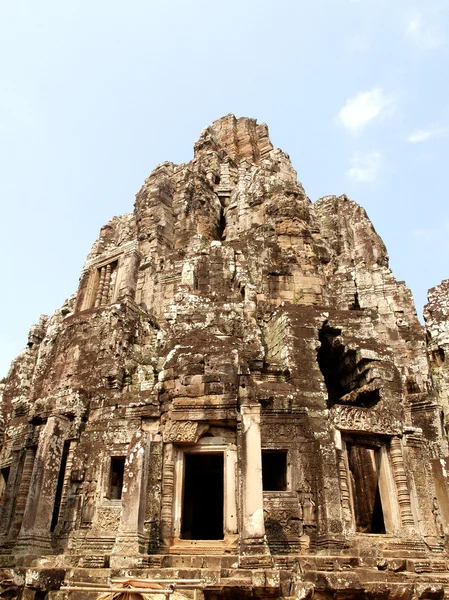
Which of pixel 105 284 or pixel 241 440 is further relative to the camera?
pixel 105 284


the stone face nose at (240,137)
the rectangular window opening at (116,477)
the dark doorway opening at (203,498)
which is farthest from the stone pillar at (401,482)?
the stone face nose at (240,137)

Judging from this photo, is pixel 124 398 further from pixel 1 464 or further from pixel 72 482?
pixel 1 464

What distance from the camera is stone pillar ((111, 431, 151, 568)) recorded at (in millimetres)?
9875

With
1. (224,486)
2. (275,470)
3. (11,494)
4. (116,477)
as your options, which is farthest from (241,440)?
(11,494)

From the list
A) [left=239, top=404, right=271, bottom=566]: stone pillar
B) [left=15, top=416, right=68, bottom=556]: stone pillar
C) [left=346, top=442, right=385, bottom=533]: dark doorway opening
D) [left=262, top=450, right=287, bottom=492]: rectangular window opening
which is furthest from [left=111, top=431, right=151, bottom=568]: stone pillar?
[left=346, top=442, right=385, bottom=533]: dark doorway opening

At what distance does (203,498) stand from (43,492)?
5721 mm

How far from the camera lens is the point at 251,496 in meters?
9.98

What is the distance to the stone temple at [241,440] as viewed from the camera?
10.0m

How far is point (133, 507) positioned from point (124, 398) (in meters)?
3.70

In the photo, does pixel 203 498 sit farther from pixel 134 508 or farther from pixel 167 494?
pixel 134 508

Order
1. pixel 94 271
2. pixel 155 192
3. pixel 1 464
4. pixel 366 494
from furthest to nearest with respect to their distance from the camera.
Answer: pixel 155 192, pixel 94 271, pixel 1 464, pixel 366 494

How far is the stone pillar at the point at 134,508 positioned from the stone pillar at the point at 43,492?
349 cm

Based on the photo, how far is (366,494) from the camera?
1711 centimetres

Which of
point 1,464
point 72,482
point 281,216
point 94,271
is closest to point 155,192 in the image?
point 94,271
